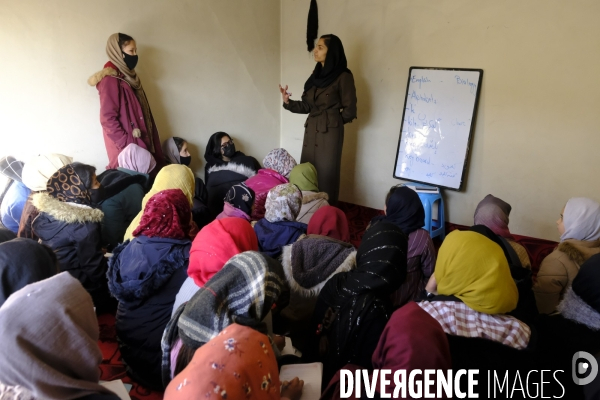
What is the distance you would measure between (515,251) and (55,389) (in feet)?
6.12

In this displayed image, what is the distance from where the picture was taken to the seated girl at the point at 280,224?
6.27 ft

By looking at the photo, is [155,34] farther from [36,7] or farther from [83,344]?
[83,344]

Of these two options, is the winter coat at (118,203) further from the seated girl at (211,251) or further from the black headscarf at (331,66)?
the black headscarf at (331,66)

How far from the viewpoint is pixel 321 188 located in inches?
139

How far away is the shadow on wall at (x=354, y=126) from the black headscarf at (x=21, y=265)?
307cm

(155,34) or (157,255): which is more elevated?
(155,34)

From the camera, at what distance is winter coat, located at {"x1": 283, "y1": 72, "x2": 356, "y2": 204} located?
10.9ft

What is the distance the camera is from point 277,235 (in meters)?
1.93

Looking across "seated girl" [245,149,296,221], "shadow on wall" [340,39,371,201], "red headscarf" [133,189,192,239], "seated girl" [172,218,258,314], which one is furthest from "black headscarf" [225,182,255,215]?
"shadow on wall" [340,39,371,201]

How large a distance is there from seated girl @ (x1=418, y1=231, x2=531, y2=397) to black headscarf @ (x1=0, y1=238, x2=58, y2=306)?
Answer: 49.5 inches

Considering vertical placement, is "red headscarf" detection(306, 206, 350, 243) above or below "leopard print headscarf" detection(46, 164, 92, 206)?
below

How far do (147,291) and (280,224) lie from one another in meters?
0.71

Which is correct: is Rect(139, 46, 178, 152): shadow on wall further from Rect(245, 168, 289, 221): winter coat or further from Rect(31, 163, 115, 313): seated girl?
Rect(31, 163, 115, 313): seated girl

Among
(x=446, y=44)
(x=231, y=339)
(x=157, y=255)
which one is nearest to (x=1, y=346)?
(x=231, y=339)
